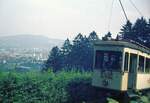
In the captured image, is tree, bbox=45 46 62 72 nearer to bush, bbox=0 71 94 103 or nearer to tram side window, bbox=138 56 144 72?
tram side window, bbox=138 56 144 72

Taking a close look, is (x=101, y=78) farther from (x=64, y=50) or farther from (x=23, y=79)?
(x=64, y=50)

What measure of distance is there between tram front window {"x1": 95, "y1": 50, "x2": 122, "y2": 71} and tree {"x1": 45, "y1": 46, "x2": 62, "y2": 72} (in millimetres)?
49744

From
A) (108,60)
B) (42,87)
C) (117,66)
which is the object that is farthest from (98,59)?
(42,87)

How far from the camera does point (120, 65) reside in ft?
54.6

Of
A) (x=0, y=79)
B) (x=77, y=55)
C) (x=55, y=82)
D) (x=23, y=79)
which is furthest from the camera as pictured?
(x=77, y=55)

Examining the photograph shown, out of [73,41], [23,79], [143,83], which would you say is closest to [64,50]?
[73,41]

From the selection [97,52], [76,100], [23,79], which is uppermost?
[97,52]

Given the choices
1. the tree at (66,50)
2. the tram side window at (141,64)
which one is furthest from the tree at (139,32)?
the tram side window at (141,64)

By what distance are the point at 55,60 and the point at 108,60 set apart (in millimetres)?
52724

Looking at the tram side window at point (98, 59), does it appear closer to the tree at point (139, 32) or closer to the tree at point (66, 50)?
the tree at point (139, 32)

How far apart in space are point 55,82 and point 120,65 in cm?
346

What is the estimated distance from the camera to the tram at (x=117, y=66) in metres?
16.6

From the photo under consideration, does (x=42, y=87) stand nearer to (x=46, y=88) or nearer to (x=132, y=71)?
(x=46, y=88)

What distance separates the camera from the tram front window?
1678 cm
